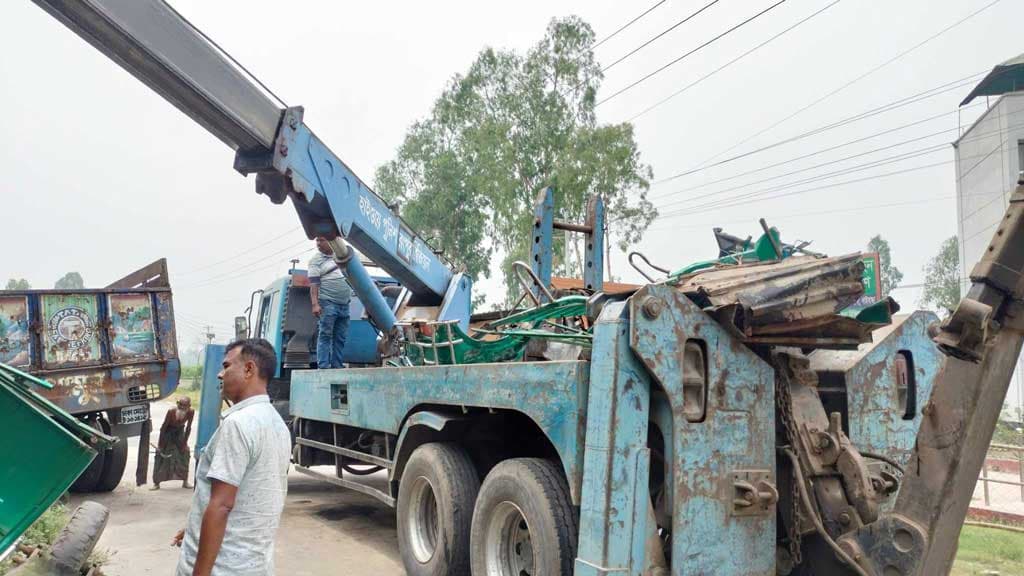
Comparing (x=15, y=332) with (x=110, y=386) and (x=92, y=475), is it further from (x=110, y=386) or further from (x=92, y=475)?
(x=92, y=475)

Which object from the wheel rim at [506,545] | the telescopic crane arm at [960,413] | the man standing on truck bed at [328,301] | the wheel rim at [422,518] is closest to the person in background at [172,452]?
the man standing on truck bed at [328,301]

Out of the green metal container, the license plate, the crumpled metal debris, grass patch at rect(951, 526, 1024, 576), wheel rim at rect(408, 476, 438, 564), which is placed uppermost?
the crumpled metal debris

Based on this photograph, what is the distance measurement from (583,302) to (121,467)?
24.5ft

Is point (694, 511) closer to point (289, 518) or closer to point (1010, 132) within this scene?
point (289, 518)

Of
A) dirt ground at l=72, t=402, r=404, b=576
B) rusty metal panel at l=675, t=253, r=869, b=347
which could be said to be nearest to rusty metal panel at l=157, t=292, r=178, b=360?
dirt ground at l=72, t=402, r=404, b=576

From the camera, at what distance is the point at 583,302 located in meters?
4.25

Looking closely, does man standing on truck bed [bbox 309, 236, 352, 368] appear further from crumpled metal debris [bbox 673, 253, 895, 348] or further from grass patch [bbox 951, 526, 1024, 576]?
A: grass patch [bbox 951, 526, 1024, 576]

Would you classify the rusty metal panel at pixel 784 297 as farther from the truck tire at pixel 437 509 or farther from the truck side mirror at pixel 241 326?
the truck side mirror at pixel 241 326

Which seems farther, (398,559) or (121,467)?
(121,467)

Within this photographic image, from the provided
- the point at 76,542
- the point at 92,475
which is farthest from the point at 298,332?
the point at 76,542

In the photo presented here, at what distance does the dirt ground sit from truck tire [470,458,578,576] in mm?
1758

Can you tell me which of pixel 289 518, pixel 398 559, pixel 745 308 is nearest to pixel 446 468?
pixel 398 559

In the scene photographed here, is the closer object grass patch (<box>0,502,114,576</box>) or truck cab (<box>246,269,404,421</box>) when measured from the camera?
grass patch (<box>0,502,114,576</box>)

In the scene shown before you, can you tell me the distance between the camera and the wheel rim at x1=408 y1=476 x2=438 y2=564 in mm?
5121
